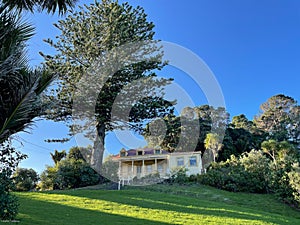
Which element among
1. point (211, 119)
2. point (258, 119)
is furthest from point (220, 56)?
point (258, 119)

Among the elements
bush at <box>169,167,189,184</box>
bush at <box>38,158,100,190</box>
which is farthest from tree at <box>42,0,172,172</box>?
bush at <box>169,167,189,184</box>

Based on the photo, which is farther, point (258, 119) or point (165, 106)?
point (258, 119)

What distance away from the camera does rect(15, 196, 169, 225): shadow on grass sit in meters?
6.44

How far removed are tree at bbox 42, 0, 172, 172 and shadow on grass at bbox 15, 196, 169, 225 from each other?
29.6ft

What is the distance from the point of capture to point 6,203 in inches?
173

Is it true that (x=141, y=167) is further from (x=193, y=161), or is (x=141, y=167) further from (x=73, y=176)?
(x=73, y=176)

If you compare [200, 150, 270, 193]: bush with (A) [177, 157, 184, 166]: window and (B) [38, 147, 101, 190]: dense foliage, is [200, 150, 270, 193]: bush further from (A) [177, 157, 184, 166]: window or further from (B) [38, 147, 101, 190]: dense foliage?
(A) [177, 157, 184, 166]: window

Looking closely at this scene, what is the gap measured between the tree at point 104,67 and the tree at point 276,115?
27.4 metres

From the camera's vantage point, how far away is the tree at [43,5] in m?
4.84

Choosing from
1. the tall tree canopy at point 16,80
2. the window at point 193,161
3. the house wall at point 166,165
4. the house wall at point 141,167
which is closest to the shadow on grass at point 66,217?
the tall tree canopy at point 16,80

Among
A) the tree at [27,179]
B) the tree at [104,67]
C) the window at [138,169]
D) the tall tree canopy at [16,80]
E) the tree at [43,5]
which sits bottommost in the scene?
the tree at [27,179]

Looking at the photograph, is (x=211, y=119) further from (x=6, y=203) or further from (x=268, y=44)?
(x=6, y=203)

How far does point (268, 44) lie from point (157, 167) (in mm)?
15759

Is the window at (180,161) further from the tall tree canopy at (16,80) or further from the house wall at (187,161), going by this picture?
the tall tree canopy at (16,80)
